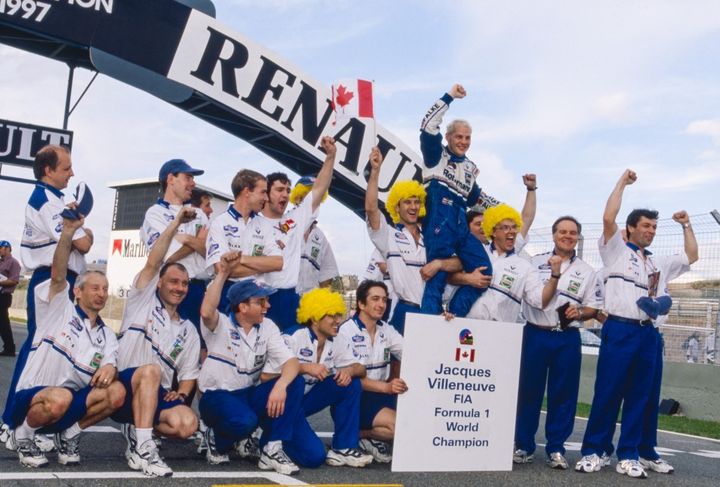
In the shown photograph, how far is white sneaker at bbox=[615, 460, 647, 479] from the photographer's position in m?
5.73

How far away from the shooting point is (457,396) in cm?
555

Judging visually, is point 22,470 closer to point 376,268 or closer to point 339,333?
point 339,333

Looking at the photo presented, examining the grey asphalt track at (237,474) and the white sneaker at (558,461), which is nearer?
the grey asphalt track at (237,474)

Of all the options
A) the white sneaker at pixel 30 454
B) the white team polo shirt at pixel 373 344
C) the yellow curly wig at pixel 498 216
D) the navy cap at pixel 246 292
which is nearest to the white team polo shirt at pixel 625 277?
the yellow curly wig at pixel 498 216

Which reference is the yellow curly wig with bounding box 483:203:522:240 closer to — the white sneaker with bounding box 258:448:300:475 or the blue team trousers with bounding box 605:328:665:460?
the blue team trousers with bounding box 605:328:665:460

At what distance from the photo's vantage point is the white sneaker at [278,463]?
199 inches

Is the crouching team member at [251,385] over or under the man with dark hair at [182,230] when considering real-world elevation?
under

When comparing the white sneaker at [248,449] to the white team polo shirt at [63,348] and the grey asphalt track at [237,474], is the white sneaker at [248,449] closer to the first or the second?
the grey asphalt track at [237,474]

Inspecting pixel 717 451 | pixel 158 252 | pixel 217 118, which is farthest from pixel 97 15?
pixel 717 451

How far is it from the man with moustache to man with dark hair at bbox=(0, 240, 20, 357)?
9.51m

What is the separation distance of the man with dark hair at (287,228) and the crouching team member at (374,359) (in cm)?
54

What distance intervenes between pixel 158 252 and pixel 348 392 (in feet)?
5.46

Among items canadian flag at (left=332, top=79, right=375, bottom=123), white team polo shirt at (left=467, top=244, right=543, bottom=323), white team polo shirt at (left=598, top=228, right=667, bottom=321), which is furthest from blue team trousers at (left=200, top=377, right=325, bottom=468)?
white team polo shirt at (left=598, top=228, right=667, bottom=321)

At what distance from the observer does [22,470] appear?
15.1ft
